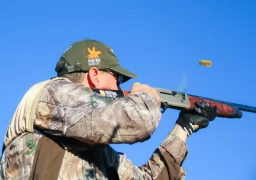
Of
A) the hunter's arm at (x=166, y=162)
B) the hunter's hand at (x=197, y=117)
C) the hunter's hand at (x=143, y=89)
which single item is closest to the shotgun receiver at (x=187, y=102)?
the hunter's hand at (x=197, y=117)

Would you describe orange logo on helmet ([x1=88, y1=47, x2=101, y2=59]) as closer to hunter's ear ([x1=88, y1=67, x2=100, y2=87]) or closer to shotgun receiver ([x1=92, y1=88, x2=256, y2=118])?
hunter's ear ([x1=88, y1=67, x2=100, y2=87])

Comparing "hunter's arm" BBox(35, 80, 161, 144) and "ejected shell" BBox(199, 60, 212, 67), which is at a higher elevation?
"ejected shell" BBox(199, 60, 212, 67)

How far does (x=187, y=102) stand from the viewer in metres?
7.74

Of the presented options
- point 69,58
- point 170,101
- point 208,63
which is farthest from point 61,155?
point 208,63

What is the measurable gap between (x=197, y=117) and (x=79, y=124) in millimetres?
2873

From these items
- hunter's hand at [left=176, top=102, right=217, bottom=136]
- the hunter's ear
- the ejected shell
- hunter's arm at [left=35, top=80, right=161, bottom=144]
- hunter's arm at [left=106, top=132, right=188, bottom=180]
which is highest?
the ejected shell

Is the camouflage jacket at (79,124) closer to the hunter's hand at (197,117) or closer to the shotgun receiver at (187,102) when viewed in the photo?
the shotgun receiver at (187,102)

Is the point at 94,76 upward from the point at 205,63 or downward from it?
downward

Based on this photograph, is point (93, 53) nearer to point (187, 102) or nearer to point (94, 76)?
point (94, 76)

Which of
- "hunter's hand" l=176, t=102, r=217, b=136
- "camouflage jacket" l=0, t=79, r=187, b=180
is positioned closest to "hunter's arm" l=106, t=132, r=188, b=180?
"hunter's hand" l=176, t=102, r=217, b=136

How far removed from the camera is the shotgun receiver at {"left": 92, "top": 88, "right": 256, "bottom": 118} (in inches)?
225

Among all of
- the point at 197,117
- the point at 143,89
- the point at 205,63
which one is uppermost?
the point at 205,63

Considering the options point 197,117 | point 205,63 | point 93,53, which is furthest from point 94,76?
point 205,63

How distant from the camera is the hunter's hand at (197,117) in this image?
23.3ft
